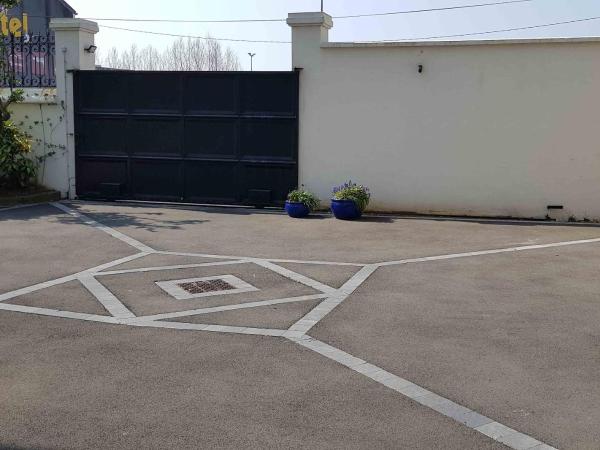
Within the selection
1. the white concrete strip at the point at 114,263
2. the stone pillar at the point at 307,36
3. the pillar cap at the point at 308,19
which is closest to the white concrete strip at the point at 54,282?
the white concrete strip at the point at 114,263

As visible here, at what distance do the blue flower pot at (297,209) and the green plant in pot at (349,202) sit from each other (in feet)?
1.79

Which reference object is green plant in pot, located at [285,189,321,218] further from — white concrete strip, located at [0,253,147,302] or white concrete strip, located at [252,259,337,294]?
white concrete strip, located at [0,253,147,302]

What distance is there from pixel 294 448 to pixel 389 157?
10.3 metres

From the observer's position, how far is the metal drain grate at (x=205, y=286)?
25.2 ft

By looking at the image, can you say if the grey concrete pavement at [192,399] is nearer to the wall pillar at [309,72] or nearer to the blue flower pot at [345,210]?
the blue flower pot at [345,210]

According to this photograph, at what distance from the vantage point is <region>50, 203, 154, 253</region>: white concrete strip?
34.0 feet

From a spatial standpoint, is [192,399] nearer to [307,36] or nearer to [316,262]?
[316,262]

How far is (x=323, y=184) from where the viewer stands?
1428 cm

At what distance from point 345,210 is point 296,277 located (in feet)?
16.4

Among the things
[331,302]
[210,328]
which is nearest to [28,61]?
[331,302]

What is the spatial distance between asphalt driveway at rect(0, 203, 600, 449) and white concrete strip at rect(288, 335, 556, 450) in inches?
0.6

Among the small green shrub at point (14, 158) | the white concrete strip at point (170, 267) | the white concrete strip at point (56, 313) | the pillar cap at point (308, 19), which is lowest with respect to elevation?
the white concrete strip at point (56, 313)

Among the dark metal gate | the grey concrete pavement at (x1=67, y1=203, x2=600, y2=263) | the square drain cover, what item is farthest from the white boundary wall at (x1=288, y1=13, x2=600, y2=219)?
the square drain cover

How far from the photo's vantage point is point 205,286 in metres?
7.87
